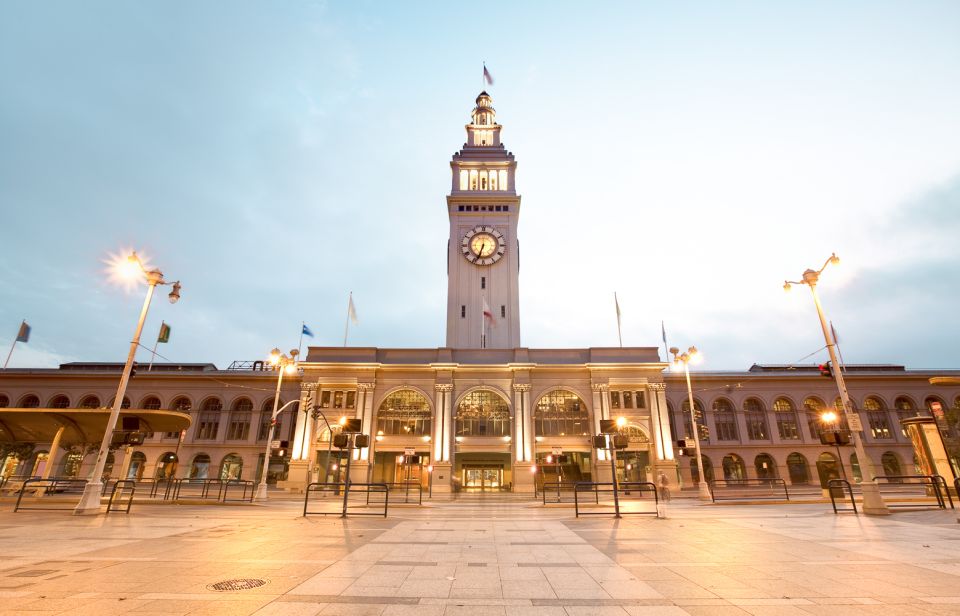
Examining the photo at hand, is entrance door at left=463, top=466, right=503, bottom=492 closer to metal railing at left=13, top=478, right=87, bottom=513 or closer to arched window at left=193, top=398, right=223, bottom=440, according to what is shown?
arched window at left=193, top=398, right=223, bottom=440

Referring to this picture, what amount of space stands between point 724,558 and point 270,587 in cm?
830

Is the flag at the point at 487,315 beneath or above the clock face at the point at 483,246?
beneath

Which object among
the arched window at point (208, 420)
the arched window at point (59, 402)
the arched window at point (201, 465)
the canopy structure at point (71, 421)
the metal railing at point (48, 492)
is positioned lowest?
the metal railing at point (48, 492)

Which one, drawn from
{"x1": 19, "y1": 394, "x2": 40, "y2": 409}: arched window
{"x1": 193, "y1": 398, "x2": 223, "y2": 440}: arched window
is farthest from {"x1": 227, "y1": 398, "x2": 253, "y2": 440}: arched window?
{"x1": 19, "y1": 394, "x2": 40, "y2": 409}: arched window

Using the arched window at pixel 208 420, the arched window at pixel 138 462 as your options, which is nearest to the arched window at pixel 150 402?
the arched window at pixel 138 462

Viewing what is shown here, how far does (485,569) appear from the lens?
7.95 metres

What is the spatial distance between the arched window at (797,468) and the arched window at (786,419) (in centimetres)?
202

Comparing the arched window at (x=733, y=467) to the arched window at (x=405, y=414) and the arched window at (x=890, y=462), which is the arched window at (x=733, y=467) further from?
the arched window at (x=405, y=414)

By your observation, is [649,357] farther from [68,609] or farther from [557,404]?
[68,609]

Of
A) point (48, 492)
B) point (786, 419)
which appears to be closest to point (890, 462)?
point (786, 419)

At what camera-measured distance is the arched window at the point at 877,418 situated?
169 ft

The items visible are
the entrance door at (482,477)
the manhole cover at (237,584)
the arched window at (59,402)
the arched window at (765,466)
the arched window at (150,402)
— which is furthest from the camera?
the arched window at (150,402)

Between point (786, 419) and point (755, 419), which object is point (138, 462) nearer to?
point (755, 419)

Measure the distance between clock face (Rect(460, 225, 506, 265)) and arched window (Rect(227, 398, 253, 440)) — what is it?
3221 cm
